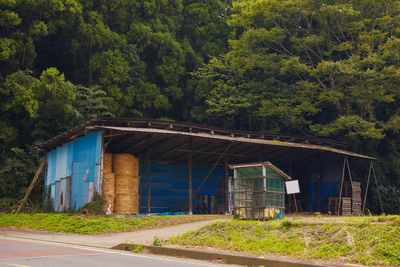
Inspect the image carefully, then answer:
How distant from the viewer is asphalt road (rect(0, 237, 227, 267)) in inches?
438

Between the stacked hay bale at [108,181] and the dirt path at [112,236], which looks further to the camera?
the stacked hay bale at [108,181]

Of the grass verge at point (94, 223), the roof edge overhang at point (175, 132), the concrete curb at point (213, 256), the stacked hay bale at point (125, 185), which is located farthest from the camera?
the stacked hay bale at point (125, 185)

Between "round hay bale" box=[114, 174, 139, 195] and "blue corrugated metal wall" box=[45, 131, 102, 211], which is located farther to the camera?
"round hay bale" box=[114, 174, 139, 195]

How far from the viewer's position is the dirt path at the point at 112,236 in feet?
54.4

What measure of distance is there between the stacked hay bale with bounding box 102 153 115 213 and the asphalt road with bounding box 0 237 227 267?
9993 mm

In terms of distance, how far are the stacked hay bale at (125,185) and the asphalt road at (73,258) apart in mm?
10862

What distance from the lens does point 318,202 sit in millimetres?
33406

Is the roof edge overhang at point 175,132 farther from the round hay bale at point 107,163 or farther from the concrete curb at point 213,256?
the concrete curb at point 213,256

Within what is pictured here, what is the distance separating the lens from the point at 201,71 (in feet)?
135

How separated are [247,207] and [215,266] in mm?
7869

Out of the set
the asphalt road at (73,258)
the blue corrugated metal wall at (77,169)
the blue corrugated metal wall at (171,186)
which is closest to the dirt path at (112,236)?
the asphalt road at (73,258)

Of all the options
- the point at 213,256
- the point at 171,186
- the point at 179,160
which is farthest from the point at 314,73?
the point at 213,256

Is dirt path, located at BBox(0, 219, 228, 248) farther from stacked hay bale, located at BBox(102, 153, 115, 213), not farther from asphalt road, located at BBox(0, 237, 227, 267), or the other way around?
stacked hay bale, located at BBox(102, 153, 115, 213)

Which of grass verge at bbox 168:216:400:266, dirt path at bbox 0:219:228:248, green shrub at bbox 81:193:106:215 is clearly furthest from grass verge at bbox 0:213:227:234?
grass verge at bbox 168:216:400:266
